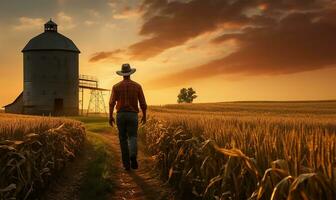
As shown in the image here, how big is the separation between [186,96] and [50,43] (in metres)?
77.1

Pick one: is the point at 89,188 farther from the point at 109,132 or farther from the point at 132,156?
the point at 109,132

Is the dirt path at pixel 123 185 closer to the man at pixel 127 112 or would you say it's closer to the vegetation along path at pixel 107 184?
the vegetation along path at pixel 107 184

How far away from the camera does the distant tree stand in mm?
140250

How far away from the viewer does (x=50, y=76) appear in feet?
216

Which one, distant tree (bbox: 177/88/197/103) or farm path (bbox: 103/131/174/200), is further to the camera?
distant tree (bbox: 177/88/197/103)

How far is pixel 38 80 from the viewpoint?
6612 centimetres

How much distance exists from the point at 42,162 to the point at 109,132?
2621cm

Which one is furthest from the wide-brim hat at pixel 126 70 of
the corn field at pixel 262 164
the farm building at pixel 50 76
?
the farm building at pixel 50 76

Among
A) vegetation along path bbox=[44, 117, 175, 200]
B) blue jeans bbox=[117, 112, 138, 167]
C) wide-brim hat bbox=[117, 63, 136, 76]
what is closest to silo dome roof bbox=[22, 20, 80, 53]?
vegetation along path bbox=[44, 117, 175, 200]

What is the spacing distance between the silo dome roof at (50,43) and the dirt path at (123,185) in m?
53.8

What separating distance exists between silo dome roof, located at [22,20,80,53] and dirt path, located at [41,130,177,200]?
53805 millimetres

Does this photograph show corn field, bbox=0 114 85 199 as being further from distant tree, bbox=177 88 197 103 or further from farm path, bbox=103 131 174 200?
distant tree, bbox=177 88 197 103

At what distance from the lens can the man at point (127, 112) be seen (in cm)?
1279

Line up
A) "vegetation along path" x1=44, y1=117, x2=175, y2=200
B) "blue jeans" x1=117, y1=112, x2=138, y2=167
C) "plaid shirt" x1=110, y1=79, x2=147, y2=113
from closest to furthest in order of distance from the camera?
"vegetation along path" x1=44, y1=117, x2=175, y2=200 < "blue jeans" x1=117, y1=112, x2=138, y2=167 < "plaid shirt" x1=110, y1=79, x2=147, y2=113
